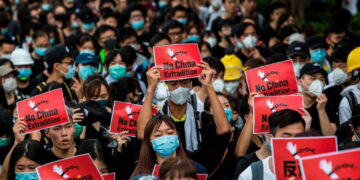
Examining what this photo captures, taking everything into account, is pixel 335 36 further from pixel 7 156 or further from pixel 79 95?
pixel 7 156

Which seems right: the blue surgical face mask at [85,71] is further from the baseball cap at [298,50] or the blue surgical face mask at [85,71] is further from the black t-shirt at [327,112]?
the black t-shirt at [327,112]

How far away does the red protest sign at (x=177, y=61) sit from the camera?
677cm

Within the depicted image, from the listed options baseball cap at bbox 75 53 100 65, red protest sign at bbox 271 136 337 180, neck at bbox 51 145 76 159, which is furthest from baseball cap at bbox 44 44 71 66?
red protest sign at bbox 271 136 337 180

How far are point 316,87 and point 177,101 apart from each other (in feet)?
7.23

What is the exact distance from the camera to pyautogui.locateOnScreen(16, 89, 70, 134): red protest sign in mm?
6840

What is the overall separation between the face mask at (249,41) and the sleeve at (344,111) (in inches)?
138

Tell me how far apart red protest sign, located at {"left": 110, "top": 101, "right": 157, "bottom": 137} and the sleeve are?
7.86 ft

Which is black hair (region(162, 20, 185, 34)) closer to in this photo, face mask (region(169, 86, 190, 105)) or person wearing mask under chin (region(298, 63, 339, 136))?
person wearing mask under chin (region(298, 63, 339, 136))

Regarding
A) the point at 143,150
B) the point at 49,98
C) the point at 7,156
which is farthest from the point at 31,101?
the point at 143,150

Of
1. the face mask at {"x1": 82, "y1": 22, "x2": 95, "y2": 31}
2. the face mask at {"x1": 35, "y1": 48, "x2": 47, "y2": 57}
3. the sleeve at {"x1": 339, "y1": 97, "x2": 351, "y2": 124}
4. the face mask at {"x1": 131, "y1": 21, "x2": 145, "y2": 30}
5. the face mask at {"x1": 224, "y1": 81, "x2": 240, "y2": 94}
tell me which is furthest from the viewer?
the face mask at {"x1": 82, "y1": 22, "x2": 95, "y2": 31}

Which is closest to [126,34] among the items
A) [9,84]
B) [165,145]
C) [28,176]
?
[9,84]

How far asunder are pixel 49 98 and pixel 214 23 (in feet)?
24.6

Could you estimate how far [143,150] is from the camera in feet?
19.5

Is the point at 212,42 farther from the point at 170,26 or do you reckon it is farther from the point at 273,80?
the point at 273,80
